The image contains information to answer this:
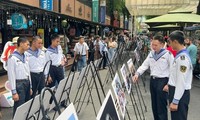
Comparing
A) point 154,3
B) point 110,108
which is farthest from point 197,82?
point 154,3

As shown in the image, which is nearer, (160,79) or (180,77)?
(180,77)

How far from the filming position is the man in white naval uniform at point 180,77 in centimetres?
409

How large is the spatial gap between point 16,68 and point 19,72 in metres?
0.09

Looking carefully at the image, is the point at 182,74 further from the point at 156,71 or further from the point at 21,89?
the point at 21,89

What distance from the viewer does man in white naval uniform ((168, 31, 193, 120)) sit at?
4.09 m

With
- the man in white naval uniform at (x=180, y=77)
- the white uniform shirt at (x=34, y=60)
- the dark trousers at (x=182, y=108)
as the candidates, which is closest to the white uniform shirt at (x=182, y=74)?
the man in white naval uniform at (x=180, y=77)

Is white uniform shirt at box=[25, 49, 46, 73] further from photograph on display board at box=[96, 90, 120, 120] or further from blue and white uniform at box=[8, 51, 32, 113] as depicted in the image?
photograph on display board at box=[96, 90, 120, 120]

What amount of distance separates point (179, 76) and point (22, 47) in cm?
283

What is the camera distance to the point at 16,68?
16.6 ft

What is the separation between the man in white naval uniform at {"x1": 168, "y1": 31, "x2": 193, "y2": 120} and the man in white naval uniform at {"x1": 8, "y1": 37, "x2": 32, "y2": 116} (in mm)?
2676

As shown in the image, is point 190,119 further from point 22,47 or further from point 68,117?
point 68,117

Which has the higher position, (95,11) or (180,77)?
(95,11)

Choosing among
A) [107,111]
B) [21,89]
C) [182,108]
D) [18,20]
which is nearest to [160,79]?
[182,108]

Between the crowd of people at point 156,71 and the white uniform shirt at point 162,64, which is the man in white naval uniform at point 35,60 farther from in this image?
the white uniform shirt at point 162,64
